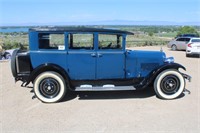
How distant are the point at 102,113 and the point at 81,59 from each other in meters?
1.59

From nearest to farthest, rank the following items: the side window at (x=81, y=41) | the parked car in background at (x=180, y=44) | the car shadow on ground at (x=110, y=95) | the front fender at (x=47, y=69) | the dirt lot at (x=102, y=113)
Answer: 1. the dirt lot at (x=102, y=113)
2. the front fender at (x=47, y=69)
3. the side window at (x=81, y=41)
4. the car shadow on ground at (x=110, y=95)
5. the parked car in background at (x=180, y=44)

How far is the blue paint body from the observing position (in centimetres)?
610

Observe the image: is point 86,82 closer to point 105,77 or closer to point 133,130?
point 105,77

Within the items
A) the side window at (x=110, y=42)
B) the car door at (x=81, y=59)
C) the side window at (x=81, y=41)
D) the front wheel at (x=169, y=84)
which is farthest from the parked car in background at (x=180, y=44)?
the car door at (x=81, y=59)

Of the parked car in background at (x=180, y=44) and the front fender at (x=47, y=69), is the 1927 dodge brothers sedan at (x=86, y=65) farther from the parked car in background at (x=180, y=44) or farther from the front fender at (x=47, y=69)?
the parked car in background at (x=180, y=44)

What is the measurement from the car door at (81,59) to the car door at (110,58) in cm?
16

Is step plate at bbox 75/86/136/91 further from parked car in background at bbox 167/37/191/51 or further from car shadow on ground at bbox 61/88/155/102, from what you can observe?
parked car in background at bbox 167/37/191/51

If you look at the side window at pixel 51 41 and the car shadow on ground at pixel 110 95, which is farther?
the car shadow on ground at pixel 110 95

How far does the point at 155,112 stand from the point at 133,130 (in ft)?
3.69

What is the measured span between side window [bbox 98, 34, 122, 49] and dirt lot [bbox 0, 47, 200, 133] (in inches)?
53.1

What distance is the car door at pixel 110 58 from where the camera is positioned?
621cm

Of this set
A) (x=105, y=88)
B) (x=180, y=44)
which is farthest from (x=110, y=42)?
(x=180, y=44)

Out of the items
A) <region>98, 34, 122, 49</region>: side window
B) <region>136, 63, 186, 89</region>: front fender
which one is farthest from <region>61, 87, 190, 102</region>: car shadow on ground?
<region>98, 34, 122, 49</region>: side window

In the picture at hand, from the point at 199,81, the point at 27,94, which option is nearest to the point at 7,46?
→ the point at 27,94
